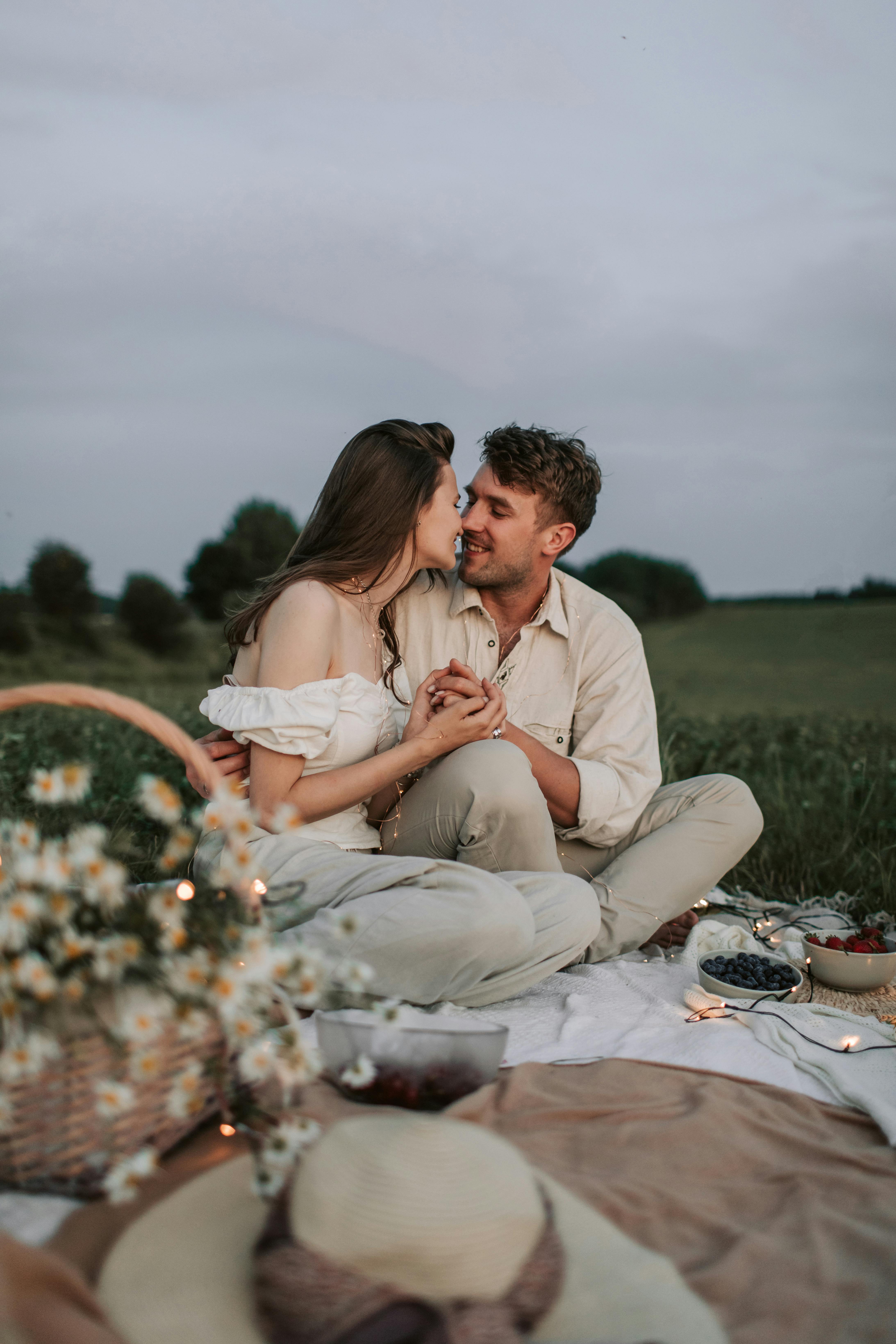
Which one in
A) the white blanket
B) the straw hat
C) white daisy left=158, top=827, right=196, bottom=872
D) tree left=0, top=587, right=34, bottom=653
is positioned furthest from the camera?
tree left=0, top=587, right=34, bottom=653

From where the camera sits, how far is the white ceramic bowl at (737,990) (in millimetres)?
2555

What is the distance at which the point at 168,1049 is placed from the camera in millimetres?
1372

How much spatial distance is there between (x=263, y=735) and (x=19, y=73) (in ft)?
17.0

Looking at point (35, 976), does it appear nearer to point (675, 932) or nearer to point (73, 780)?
point (73, 780)

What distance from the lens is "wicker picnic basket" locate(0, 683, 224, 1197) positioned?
130 cm

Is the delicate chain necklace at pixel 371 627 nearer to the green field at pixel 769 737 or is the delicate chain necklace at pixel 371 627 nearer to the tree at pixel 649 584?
the green field at pixel 769 737

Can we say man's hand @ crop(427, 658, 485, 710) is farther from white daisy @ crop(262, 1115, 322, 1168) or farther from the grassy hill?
the grassy hill

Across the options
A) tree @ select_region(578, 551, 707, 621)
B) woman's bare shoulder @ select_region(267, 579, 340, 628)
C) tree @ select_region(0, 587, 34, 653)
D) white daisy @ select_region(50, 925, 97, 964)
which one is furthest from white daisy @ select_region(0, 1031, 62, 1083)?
tree @ select_region(0, 587, 34, 653)

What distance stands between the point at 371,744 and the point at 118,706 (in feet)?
3.69

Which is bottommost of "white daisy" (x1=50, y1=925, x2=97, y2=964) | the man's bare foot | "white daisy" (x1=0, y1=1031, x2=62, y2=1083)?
the man's bare foot

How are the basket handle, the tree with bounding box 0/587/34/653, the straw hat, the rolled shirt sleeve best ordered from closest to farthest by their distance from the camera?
the straw hat, the basket handle, the rolled shirt sleeve, the tree with bounding box 0/587/34/653

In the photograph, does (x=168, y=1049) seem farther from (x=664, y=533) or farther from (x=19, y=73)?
(x=664, y=533)

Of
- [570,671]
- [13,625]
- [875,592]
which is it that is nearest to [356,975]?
[570,671]

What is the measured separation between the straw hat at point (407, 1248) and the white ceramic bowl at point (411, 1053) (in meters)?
0.31
